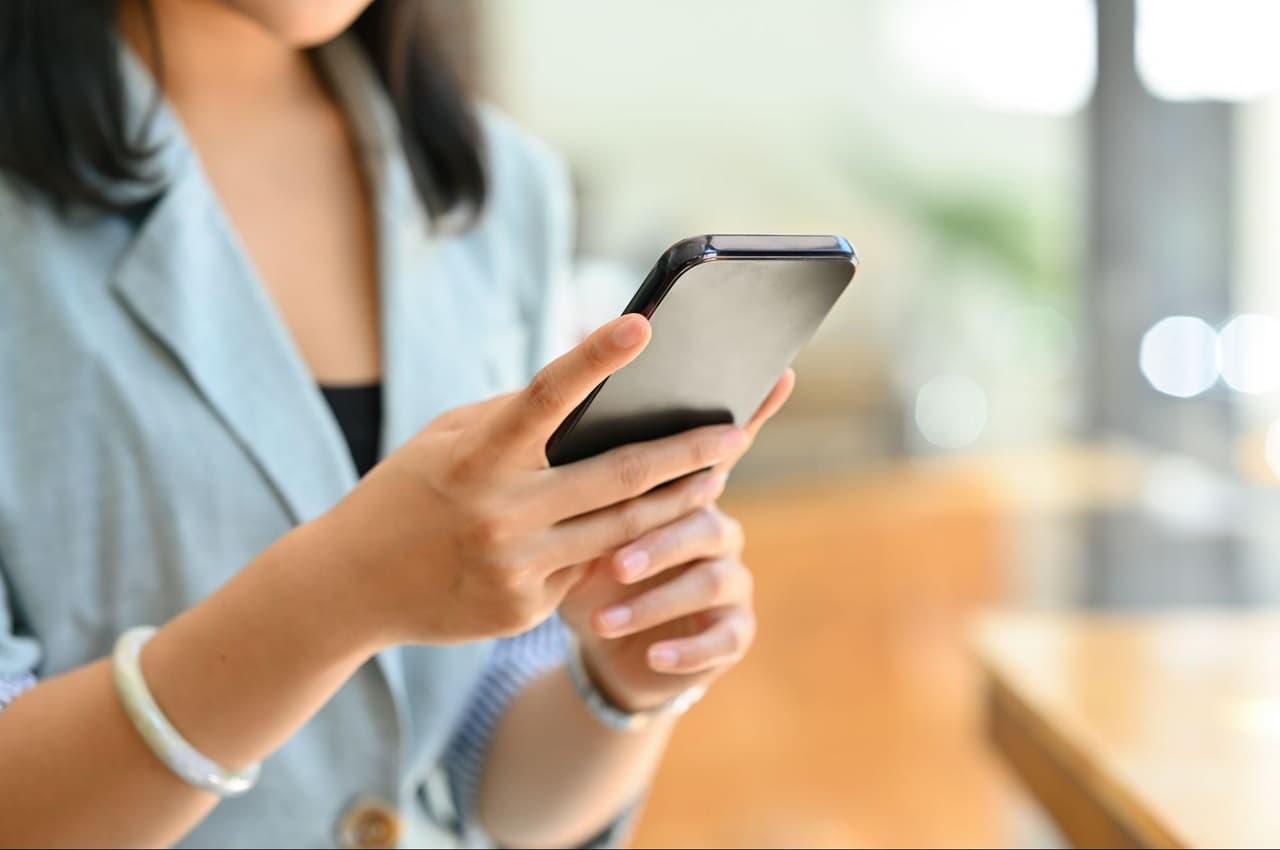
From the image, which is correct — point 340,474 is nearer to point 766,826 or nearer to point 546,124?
point 766,826

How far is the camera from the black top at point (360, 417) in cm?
80

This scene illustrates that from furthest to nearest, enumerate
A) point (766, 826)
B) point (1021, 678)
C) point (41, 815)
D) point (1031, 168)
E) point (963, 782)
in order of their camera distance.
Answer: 1. point (1031, 168)
2. point (963, 782)
3. point (766, 826)
4. point (1021, 678)
5. point (41, 815)

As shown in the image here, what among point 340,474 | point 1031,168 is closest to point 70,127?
point 340,474

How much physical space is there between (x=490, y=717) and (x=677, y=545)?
306mm

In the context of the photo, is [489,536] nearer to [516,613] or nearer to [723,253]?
[516,613]

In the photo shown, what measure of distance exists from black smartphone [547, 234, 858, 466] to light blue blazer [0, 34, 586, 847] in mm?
247

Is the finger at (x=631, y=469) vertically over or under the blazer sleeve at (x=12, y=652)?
over

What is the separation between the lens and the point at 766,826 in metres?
1.85

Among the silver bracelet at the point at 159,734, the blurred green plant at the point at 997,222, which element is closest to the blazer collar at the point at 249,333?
the silver bracelet at the point at 159,734

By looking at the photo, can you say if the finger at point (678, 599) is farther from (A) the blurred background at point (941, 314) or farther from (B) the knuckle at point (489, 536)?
(A) the blurred background at point (941, 314)

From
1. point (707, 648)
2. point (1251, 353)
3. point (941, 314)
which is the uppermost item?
point (707, 648)

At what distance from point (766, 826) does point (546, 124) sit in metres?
2.40

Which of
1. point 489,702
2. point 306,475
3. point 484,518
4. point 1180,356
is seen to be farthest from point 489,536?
point 1180,356

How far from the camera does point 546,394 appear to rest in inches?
19.6
